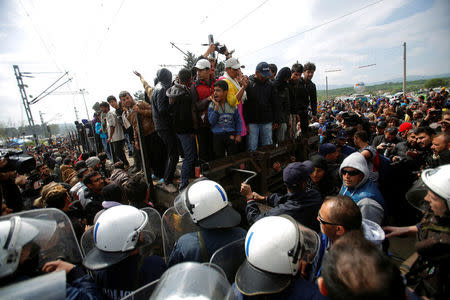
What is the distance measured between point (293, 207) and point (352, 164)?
828 millimetres

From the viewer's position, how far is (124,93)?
5.16 metres

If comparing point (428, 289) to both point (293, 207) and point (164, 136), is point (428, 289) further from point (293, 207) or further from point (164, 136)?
point (164, 136)

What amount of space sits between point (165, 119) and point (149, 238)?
2.49 m

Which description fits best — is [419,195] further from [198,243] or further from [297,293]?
[198,243]

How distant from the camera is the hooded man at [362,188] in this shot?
211 cm

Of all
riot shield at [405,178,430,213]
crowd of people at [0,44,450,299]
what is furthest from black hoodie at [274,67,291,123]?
riot shield at [405,178,430,213]

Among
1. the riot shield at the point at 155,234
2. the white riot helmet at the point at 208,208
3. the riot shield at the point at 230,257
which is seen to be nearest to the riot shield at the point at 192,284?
the riot shield at the point at 230,257

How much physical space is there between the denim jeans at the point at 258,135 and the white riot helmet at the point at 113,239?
311 centimetres

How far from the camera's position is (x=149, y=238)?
1.97 meters

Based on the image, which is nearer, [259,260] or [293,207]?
[259,260]

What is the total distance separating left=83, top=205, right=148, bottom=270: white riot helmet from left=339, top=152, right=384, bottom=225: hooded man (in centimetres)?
215

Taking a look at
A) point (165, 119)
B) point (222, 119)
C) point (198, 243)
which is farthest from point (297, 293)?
point (165, 119)

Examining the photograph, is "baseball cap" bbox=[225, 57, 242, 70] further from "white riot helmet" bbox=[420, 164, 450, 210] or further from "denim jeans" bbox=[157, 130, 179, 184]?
"white riot helmet" bbox=[420, 164, 450, 210]

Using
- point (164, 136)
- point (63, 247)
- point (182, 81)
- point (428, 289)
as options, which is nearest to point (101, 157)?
point (164, 136)
